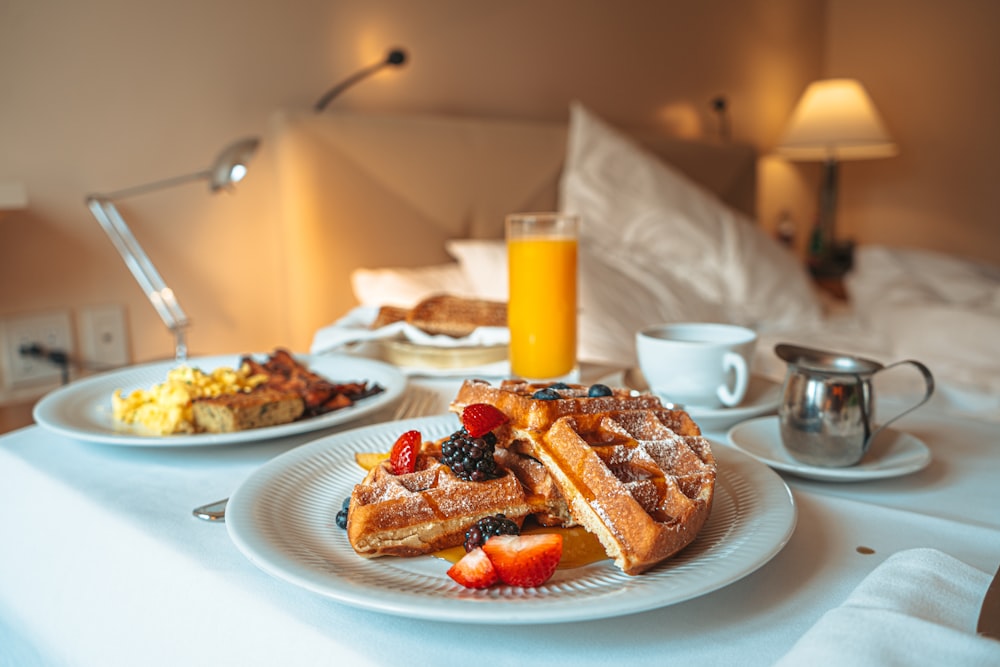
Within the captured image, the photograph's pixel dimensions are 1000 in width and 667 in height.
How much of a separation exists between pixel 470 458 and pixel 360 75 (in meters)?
1.74

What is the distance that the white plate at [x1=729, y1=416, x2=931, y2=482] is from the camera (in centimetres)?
76

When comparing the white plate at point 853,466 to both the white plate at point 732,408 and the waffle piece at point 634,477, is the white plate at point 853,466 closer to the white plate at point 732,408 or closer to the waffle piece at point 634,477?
the white plate at point 732,408

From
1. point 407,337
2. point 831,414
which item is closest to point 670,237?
point 407,337

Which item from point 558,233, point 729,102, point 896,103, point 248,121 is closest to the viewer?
point 558,233

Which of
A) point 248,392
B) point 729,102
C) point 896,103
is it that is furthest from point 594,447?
point 896,103

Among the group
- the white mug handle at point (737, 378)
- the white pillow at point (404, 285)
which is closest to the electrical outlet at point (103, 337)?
the white pillow at point (404, 285)

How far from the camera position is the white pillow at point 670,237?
245 centimetres

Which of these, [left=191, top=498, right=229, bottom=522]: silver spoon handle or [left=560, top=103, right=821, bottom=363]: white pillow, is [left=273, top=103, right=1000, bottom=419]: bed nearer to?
[left=560, top=103, right=821, bottom=363]: white pillow

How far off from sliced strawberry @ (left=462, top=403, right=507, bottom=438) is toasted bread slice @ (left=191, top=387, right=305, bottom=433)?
0.37 meters

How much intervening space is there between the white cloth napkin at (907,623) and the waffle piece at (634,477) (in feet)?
0.40

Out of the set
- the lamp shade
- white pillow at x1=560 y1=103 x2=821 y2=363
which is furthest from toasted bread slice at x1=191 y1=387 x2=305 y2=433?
the lamp shade

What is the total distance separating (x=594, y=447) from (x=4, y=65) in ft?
4.88

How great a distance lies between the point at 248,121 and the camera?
1950mm

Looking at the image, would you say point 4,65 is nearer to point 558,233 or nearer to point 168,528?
point 558,233
